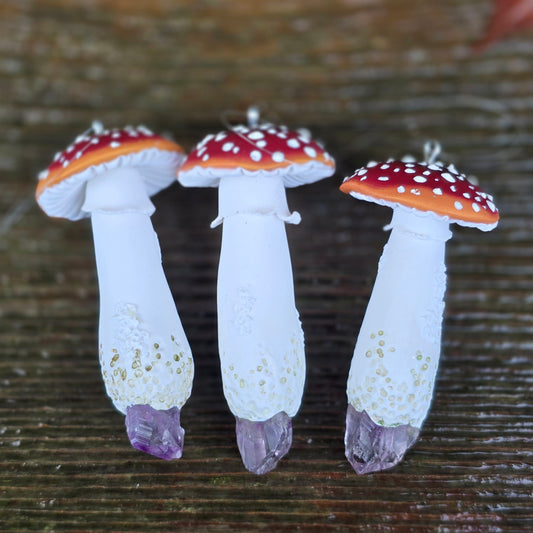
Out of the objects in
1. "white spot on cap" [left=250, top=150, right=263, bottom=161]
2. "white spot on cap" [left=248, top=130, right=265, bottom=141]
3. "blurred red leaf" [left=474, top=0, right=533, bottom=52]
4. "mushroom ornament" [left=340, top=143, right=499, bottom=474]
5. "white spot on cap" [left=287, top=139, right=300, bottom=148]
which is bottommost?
"mushroom ornament" [left=340, top=143, right=499, bottom=474]

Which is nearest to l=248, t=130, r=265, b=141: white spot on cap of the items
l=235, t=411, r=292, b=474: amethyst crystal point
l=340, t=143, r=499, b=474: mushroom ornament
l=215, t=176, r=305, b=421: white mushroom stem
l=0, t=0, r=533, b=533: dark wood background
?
l=215, t=176, r=305, b=421: white mushroom stem

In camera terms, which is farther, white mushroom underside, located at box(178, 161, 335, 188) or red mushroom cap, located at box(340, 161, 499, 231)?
white mushroom underside, located at box(178, 161, 335, 188)

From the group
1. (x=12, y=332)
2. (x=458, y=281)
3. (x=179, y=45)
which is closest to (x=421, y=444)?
(x=458, y=281)

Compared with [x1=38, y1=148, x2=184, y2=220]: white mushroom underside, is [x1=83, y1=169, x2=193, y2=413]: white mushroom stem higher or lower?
lower

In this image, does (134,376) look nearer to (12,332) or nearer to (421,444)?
(12,332)

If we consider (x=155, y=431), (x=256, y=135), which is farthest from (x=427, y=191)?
(x=155, y=431)

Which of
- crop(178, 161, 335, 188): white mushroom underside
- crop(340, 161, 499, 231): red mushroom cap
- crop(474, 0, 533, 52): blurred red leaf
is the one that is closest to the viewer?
crop(340, 161, 499, 231): red mushroom cap

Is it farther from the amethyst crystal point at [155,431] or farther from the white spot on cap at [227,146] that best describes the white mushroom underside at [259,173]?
the amethyst crystal point at [155,431]

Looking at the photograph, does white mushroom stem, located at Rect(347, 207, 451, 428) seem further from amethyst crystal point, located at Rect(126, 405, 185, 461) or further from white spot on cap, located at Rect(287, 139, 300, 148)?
amethyst crystal point, located at Rect(126, 405, 185, 461)
